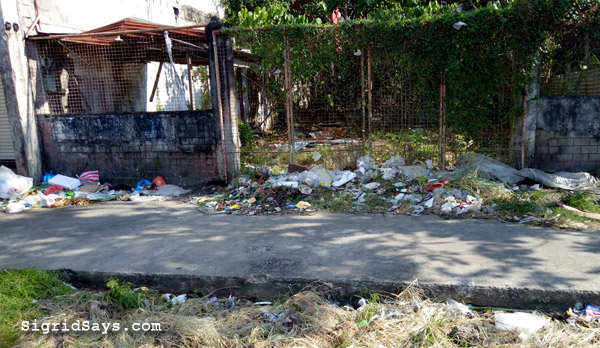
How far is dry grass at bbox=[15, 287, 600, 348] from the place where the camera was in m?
2.74

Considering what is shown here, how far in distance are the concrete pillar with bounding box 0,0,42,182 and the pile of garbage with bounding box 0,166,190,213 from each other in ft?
1.20

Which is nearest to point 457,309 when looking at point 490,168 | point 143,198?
point 490,168

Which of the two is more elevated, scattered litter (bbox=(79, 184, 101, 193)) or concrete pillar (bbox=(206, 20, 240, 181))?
concrete pillar (bbox=(206, 20, 240, 181))

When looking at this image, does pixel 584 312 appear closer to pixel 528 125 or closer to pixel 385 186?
pixel 385 186

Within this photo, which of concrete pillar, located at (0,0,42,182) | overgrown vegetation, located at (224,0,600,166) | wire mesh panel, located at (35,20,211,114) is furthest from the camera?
wire mesh panel, located at (35,20,211,114)

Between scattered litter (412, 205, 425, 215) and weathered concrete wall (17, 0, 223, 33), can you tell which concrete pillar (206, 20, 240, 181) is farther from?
weathered concrete wall (17, 0, 223, 33)

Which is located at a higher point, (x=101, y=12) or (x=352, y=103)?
(x=101, y=12)

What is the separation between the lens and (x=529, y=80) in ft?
20.8

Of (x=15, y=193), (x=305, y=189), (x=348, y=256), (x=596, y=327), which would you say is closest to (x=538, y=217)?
(x=596, y=327)

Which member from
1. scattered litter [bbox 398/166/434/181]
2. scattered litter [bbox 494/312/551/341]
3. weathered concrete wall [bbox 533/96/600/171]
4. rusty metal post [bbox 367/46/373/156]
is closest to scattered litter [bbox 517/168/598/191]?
weathered concrete wall [bbox 533/96/600/171]

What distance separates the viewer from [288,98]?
699 centimetres

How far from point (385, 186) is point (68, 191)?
556cm

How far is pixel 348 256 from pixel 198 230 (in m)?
2.03

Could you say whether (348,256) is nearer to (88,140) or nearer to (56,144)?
(88,140)
